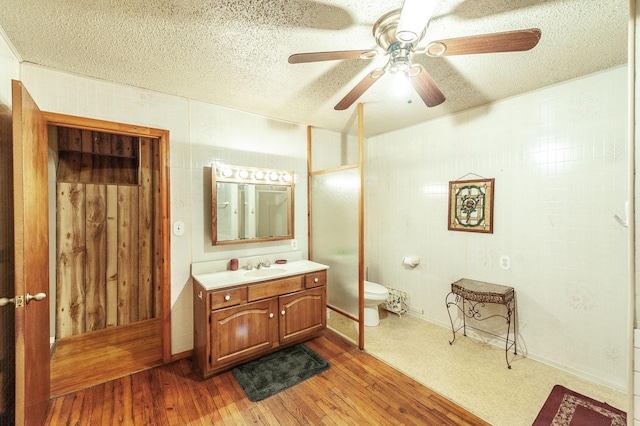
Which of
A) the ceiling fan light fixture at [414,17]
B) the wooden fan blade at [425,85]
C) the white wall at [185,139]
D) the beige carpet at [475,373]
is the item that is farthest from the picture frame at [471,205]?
the ceiling fan light fixture at [414,17]

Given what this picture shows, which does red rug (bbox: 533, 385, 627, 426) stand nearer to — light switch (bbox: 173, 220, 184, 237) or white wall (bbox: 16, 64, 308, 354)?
Answer: white wall (bbox: 16, 64, 308, 354)

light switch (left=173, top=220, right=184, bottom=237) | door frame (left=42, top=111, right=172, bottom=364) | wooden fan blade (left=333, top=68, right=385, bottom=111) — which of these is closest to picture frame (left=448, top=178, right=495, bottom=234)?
wooden fan blade (left=333, top=68, right=385, bottom=111)

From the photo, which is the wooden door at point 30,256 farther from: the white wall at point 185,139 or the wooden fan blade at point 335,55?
the wooden fan blade at point 335,55

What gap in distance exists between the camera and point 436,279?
3115mm

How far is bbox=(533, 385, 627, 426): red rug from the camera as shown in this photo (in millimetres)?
1707

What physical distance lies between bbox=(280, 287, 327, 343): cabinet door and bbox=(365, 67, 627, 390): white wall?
1.32m

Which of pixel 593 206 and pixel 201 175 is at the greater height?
pixel 201 175

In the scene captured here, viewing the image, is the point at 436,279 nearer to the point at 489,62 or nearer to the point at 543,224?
the point at 543,224

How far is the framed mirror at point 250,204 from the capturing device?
2575mm

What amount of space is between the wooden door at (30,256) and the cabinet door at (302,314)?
5.21 feet

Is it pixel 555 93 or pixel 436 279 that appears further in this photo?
pixel 436 279

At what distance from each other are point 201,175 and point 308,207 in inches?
49.5

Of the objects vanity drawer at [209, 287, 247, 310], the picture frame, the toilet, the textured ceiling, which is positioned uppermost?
the textured ceiling

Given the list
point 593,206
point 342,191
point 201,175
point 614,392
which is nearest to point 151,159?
point 201,175
